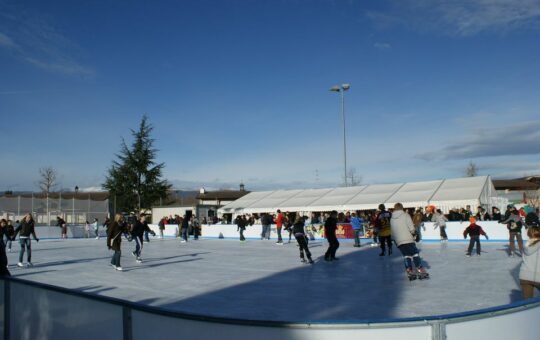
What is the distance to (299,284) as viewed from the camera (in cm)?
1001

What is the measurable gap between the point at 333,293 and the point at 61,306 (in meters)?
5.51

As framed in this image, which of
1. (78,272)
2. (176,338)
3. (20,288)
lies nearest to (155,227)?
(78,272)

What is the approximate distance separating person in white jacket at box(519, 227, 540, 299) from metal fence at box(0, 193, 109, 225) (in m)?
32.7

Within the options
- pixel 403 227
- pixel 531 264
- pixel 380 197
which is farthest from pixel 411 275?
pixel 380 197

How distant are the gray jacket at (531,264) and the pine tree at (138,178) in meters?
46.6

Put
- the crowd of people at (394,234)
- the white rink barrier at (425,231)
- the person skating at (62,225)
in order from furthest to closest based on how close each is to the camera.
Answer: the person skating at (62,225)
the white rink barrier at (425,231)
the crowd of people at (394,234)

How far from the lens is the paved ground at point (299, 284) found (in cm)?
741

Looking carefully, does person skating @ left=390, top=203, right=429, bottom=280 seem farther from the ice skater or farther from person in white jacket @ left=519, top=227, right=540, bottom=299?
the ice skater

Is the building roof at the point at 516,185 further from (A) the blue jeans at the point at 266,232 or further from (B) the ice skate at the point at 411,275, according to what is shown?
(B) the ice skate at the point at 411,275

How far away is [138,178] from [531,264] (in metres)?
48.7

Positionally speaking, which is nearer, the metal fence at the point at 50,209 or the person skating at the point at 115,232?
the person skating at the point at 115,232

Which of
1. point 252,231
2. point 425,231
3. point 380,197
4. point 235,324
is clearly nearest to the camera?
point 235,324

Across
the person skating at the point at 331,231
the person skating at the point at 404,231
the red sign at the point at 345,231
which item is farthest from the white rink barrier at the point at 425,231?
the person skating at the point at 404,231

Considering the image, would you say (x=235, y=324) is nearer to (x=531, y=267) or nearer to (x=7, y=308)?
(x=7, y=308)
